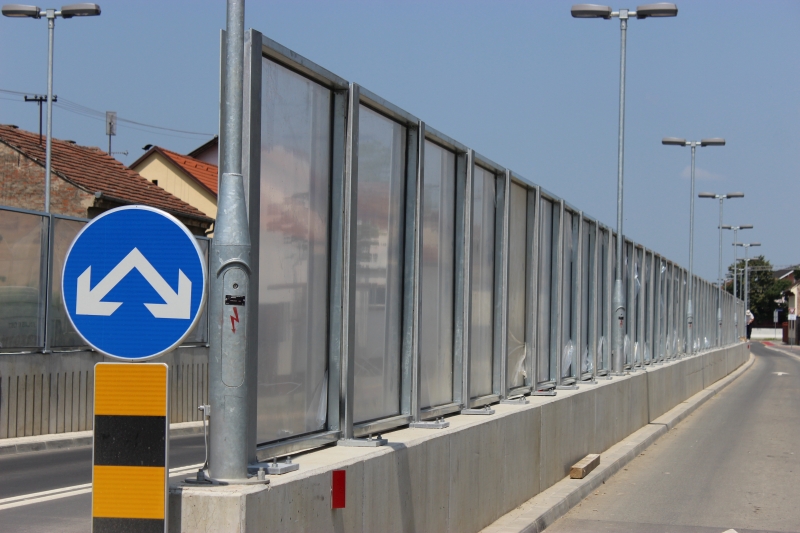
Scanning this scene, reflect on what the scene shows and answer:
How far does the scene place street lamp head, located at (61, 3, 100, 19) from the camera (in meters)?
22.4

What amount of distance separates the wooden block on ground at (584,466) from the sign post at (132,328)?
761 cm

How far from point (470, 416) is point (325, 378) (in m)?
2.67

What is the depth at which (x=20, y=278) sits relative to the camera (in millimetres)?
14352

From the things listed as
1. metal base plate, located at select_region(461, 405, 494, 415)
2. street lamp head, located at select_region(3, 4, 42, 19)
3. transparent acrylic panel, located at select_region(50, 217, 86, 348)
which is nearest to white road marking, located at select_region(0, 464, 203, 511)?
metal base plate, located at select_region(461, 405, 494, 415)

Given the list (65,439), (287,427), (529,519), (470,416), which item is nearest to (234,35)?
(287,427)

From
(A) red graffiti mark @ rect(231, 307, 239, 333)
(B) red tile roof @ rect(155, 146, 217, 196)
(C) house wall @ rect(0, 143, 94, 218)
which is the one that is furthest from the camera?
(B) red tile roof @ rect(155, 146, 217, 196)

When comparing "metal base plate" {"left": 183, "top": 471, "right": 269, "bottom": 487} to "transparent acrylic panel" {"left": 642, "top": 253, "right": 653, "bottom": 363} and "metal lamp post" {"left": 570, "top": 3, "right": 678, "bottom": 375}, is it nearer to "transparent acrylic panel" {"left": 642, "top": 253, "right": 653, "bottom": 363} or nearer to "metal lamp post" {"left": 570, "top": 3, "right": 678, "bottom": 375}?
"metal lamp post" {"left": 570, "top": 3, "right": 678, "bottom": 375}

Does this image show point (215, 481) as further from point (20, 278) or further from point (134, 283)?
point (20, 278)

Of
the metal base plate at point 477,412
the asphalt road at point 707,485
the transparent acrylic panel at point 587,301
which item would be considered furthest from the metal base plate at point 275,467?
the transparent acrylic panel at point 587,301

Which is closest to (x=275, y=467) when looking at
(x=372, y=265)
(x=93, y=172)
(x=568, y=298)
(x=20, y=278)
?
(x=372, y=265)

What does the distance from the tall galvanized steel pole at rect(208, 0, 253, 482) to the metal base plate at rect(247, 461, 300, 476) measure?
29cm

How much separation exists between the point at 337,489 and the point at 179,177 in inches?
1628

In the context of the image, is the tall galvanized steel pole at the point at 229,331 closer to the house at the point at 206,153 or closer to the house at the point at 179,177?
the house at the point at 179,177

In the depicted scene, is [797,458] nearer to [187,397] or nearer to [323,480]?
[187,397]
